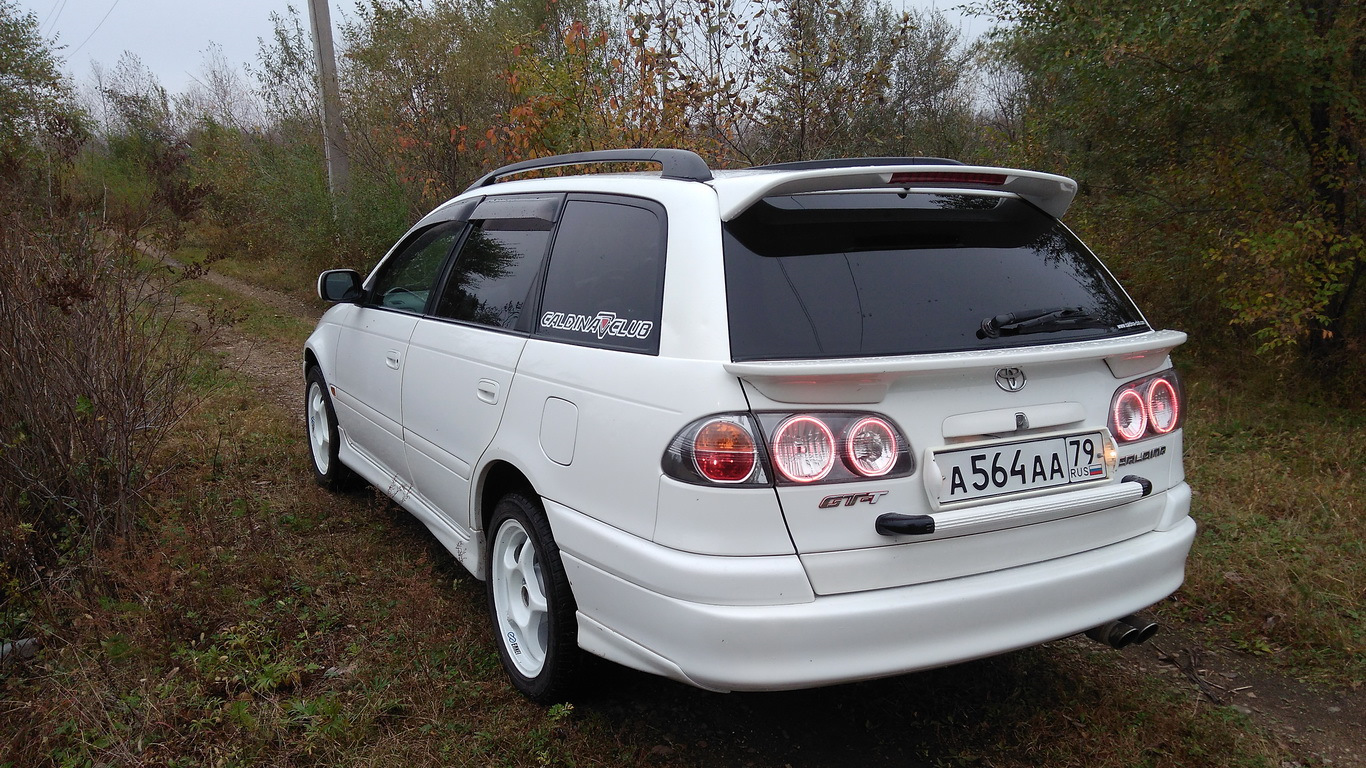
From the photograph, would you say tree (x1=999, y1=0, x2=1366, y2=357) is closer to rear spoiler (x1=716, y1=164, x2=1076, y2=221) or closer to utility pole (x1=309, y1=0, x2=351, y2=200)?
rear spoiler (x1=716, y1=164, x2=1076, y2=221)

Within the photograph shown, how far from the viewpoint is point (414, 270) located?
423 centimetres

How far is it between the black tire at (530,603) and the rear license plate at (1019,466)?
47.0 inches

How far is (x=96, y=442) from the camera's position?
3795 mm

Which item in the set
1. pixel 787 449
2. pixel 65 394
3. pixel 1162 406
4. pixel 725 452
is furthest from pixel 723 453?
pixel 65 394

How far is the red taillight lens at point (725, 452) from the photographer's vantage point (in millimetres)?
2104

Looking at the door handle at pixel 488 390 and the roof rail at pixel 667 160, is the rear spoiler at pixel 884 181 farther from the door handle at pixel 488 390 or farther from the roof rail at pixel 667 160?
the door handle at pixel 488 390

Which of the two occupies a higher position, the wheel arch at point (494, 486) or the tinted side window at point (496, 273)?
the tinted side window at point (496, 273)

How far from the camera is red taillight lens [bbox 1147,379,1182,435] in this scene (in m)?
2.60

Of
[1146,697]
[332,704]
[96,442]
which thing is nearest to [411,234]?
[96,442]

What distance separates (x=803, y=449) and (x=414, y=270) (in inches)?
107

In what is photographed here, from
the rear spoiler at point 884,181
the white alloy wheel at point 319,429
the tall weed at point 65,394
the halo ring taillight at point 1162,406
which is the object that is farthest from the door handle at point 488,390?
the white alloy wheel at point 319,429

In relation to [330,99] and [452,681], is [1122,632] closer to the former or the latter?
[452,681]

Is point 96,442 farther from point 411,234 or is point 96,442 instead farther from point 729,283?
point 729,283

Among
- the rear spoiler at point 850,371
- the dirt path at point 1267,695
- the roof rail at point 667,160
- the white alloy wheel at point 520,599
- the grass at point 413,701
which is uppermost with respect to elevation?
the roof rail at point 667,160
